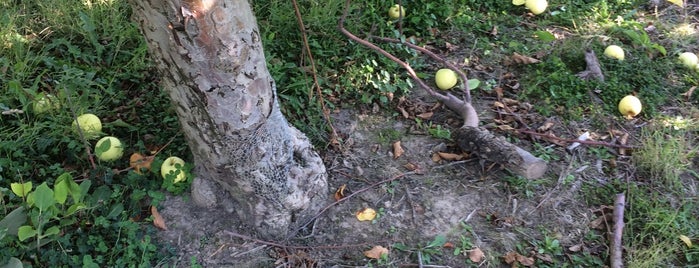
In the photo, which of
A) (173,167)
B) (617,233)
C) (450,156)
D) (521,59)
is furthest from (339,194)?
(521,59)

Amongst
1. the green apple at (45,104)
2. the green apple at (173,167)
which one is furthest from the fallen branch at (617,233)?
the green apple at (45,104)

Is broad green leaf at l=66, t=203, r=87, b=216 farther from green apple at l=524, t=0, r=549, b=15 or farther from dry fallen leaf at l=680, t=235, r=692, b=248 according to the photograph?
green apple at l=524, t=0, r=549, b=15

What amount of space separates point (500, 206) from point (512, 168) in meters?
0.23

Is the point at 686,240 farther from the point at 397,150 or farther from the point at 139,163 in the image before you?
the point at 139,163

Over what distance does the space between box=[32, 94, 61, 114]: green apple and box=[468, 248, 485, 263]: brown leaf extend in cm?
229

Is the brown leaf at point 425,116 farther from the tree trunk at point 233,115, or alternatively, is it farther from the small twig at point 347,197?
the tree trunk at point 233,115

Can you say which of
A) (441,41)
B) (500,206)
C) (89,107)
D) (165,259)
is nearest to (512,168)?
(500,206)

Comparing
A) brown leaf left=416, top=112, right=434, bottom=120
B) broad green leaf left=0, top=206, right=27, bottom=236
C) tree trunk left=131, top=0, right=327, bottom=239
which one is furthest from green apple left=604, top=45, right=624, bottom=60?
broad green leaf left=0, top=206, right=27, bottom=236

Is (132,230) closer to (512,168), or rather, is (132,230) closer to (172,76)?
(172,76)

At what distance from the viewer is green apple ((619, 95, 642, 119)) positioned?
3.49 meters

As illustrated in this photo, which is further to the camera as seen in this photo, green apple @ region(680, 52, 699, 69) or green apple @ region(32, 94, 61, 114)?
green apple @ region(680, 52, 699, 69)

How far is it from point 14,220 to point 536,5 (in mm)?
3686

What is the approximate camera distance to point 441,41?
409 cm

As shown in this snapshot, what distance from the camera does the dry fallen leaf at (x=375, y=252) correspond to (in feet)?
8.61
